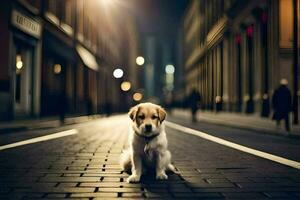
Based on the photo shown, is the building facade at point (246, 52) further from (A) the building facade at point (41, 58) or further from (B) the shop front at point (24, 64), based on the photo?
(B) the shop front at point (24, 64)

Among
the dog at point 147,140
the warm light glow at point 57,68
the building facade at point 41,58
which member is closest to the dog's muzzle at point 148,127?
the dog at point 147,140

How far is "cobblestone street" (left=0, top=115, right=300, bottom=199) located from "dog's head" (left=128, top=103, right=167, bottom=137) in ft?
2.00

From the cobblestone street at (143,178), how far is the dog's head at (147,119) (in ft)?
2.00

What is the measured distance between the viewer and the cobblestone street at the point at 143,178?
4430mm

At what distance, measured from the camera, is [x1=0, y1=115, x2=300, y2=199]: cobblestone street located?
443 cm

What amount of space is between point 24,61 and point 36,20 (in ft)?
7.20

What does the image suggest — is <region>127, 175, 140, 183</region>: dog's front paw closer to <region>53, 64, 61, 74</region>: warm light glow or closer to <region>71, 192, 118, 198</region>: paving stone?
<region>71, 192, 118, 198</region>: paving stone

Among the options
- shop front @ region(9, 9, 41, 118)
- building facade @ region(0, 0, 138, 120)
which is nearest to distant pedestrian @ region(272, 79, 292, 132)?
building facade @ region(0, 0, 138, 120)

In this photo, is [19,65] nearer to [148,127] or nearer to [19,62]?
[19,62]

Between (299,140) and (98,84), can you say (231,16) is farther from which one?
(299,140)

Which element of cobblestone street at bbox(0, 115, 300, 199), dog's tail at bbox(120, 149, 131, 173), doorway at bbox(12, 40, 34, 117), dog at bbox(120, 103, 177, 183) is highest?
doorway at bbox(12, 40, 34, 117)

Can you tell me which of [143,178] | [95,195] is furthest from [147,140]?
[95,195]

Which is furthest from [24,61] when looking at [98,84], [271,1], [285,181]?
[98,84]

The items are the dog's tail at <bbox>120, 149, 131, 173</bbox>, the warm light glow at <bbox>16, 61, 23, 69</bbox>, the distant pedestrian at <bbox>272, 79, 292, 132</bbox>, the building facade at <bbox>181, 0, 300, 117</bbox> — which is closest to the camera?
the dog's tail at <bbox>120, 149, 131, 173</bbox>
